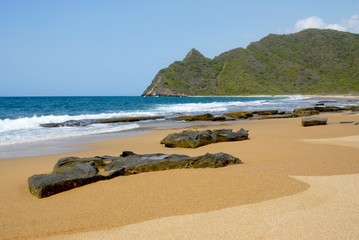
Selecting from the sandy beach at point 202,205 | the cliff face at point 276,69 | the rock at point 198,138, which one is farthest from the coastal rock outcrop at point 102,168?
the cliff face at point 276,69

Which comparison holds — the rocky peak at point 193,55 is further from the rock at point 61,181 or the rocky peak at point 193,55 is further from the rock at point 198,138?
the rock at point 61,181

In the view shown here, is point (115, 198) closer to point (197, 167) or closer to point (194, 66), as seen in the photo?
point (197, 167)

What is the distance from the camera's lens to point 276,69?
143 m

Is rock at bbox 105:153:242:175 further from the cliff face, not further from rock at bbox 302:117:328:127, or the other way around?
the cliff face

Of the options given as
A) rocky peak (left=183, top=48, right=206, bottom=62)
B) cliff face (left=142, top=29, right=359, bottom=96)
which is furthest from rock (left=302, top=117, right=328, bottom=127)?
rocky peak (left=183, top=48, right=206, bottom=62)

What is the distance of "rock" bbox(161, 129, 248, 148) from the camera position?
440 inches

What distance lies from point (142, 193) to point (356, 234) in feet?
10.0

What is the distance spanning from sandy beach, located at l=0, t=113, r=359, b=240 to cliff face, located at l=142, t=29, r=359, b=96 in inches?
4790

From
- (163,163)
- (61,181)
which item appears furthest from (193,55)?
(61,181)

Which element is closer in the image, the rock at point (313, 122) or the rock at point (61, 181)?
the rock at point (61, 181)

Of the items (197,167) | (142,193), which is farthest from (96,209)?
(197,167)

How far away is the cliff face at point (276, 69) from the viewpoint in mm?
129125

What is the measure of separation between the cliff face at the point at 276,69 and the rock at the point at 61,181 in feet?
403

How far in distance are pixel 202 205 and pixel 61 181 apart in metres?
2.44
